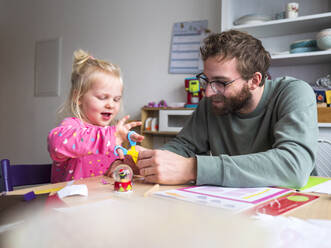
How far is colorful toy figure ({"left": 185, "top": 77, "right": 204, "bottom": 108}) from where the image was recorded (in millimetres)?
2545

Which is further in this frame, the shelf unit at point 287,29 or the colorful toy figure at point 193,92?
the colorful toy figure at point 193,92

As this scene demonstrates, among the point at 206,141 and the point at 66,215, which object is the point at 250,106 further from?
the point at 66,215

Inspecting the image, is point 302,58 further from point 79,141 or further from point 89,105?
point 79,141

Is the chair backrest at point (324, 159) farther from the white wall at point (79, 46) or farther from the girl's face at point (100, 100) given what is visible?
the white wall at point (79, 46)

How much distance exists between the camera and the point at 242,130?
1178 mm

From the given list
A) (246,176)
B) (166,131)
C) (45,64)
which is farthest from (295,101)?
(45,64)

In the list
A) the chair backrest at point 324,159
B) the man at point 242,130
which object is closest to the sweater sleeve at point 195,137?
the man at point 242,130

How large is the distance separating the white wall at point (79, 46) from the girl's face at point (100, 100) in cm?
163

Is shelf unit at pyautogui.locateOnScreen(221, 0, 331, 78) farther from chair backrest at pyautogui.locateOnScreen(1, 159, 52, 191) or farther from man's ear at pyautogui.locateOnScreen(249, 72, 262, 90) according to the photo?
chair backrest at pyautogui.locateOnScreen(1, 159, 52, 191)

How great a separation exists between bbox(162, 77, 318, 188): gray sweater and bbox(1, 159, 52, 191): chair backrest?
0.49m

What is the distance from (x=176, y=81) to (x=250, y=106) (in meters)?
1.78

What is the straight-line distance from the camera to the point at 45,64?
391cm

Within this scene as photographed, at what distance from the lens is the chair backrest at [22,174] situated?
961 millimetres

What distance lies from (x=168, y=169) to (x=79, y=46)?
10.6ft
